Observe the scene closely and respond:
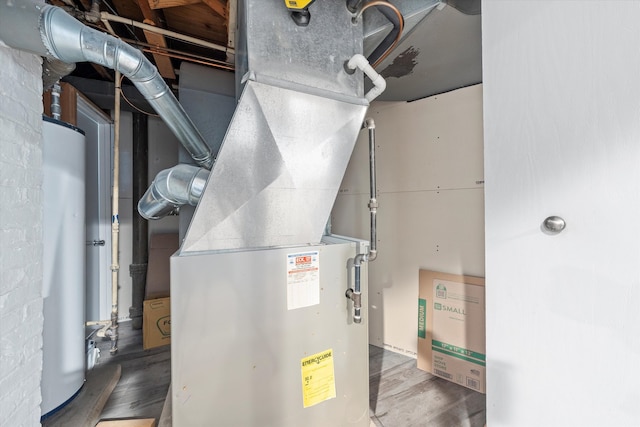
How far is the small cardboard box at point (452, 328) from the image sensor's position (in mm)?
1832

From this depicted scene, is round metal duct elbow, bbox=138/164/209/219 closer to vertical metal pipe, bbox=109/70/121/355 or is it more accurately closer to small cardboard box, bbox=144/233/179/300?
vertical metal pipe, bbox=109/70/121/355

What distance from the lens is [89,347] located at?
1.86 metres

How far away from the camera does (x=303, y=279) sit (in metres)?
1.23

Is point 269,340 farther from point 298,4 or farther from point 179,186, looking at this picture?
point 298,4

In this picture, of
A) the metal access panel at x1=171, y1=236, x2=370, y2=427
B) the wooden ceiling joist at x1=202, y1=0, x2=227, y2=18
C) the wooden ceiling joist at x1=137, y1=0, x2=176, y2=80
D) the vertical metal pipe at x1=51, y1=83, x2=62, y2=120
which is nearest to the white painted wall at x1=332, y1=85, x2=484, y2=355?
the metal access panel at x1=171, y1=236, x2=370, y2=427

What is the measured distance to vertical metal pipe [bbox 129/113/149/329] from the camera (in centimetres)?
273

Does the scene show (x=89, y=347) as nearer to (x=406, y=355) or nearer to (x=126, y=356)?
(x=126, y=356)

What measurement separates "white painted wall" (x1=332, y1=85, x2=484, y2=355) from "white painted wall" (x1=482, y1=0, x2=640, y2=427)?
1.15m

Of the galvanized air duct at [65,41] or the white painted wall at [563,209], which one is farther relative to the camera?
the galvanized air duct at [65,41]

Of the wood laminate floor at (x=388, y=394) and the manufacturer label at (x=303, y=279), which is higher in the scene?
the manufacturer label at (x=303, y=279)

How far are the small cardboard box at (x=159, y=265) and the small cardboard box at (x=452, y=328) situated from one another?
2192 mm

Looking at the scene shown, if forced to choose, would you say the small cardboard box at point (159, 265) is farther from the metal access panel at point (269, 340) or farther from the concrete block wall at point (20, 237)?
the metal access panel at point (269, 340)

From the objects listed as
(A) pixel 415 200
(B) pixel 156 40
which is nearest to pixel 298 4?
(B) pixel 156 40

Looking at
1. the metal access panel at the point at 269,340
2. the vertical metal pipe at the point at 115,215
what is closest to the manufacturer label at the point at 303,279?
the metal access panel at the point at 269,340
